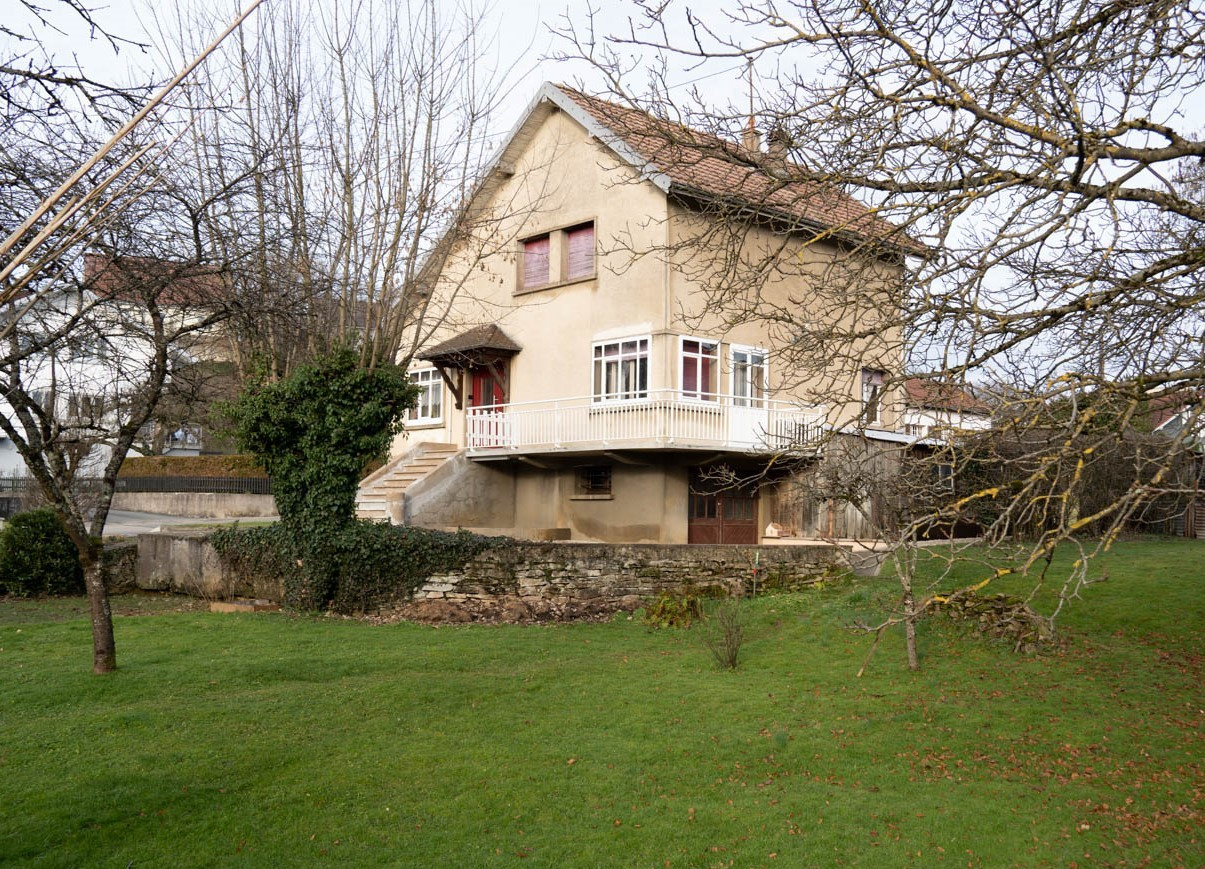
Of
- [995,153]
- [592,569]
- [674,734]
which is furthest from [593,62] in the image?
[592,569]

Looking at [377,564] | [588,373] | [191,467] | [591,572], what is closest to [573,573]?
[591,572]

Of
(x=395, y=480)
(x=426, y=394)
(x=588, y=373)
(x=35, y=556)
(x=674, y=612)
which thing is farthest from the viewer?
(x=426, y=394)

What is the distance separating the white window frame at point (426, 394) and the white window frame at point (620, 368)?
6.19m

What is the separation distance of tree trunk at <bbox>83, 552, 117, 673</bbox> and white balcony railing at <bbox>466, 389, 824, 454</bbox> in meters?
10.7

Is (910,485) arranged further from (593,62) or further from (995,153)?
(593,62)

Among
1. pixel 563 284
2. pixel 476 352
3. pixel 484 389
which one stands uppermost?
pixel 563 284

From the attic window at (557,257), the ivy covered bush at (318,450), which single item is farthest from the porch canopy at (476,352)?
the ivy covered bush at (318,450)

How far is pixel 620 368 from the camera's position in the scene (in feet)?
70.5

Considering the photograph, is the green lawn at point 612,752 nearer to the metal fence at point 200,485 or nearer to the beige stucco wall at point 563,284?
the beige stucco wall at point 563,284

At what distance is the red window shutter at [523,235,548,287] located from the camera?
23.5 m

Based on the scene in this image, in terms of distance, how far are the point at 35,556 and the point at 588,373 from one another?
11.4m

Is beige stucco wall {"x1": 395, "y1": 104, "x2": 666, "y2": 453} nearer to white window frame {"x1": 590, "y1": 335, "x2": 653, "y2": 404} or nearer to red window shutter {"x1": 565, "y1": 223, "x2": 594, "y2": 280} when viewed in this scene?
white window frame {"x1": 590, "y1": 335, "x2": 653, "y2": 404}

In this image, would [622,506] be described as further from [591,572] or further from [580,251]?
[580,251]

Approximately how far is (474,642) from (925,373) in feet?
24.7
